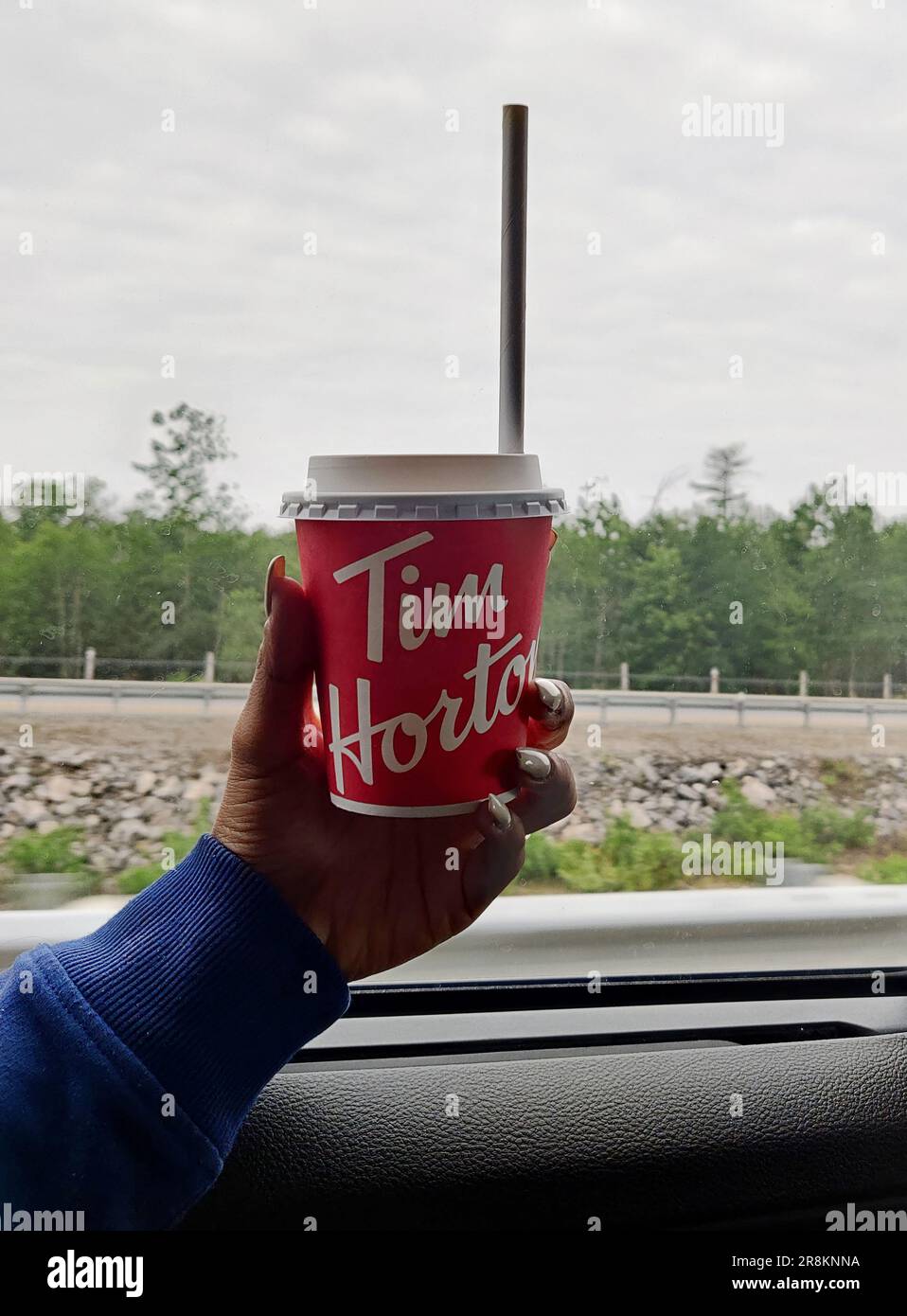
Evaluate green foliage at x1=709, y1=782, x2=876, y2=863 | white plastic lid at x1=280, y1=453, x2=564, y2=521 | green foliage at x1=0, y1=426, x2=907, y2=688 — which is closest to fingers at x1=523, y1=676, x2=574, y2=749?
white plastic lid at x1=280, y1=453, x2=564, y2=521

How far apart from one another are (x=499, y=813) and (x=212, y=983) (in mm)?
229

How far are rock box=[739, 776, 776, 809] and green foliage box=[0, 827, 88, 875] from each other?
829 millimetres

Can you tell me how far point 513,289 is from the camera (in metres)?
0.94

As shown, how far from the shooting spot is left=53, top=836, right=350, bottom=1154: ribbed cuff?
0.80 metres

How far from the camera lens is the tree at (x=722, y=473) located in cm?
148

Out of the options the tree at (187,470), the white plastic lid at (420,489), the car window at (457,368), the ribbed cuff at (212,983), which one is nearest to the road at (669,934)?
the car window at (457,368)

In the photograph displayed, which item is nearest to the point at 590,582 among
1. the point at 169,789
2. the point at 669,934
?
the point at 669,934

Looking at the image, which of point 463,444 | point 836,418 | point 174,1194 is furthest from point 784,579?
point 174,1194

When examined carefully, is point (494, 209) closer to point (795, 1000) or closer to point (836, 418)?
point (836, 418)

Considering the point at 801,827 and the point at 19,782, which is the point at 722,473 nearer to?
the point at 801,827

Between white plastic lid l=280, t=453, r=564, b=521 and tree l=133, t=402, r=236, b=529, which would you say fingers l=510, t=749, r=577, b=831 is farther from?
tree l=133, t=402, r=236, b=529

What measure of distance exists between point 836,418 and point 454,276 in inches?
20.6

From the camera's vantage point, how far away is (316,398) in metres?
1.38
